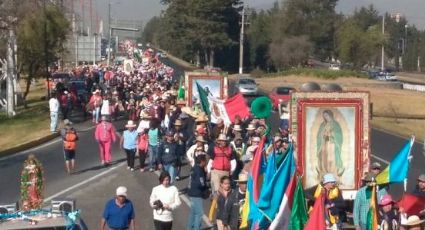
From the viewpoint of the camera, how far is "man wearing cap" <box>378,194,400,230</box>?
1218cm

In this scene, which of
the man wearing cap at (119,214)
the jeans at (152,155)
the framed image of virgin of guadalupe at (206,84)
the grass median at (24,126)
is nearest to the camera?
the man wearing cap at (119,214)

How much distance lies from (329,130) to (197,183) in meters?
3.28

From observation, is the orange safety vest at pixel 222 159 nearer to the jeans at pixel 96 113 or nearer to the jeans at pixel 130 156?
the jeans at pixel 130 156

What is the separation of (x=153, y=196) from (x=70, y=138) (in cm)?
976

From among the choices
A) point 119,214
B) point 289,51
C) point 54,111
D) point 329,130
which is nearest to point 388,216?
point 119,214

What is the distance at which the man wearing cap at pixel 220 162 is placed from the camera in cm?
1730

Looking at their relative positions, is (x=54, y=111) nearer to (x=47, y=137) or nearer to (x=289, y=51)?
(x=47, y=137)

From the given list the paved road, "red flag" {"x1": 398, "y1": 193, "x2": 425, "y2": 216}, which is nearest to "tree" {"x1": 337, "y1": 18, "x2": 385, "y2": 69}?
the paved road

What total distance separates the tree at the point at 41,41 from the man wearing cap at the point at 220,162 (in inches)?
1292

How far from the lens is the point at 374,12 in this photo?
168m

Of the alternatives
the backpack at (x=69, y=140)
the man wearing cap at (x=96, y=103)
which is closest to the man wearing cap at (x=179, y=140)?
the backpack at (x=69, y=140)

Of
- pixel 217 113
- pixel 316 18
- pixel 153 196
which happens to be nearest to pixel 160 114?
pixel 217 113

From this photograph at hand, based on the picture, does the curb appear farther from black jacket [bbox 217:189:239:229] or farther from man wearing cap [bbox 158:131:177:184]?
black jacket [bbox 217:189:239:229]

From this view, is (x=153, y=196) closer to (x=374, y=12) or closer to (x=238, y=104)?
(x=238, y=104)
